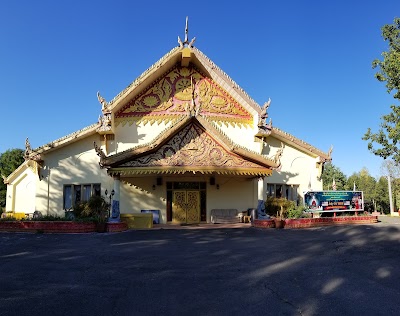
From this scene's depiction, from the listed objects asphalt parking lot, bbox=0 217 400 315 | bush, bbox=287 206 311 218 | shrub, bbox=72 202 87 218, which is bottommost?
asphalt parking lot, bbox=0 217 400 315

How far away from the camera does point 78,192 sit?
730 inches

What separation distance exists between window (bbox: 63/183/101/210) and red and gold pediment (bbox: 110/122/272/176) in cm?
379

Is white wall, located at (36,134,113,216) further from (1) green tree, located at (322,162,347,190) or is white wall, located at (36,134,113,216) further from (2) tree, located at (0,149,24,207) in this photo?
(1) green tree, located at (322,162,347,190)

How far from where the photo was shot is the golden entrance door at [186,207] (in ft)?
61.2

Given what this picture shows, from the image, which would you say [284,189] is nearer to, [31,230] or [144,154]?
[144,154]

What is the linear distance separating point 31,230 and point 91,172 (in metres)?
4.84

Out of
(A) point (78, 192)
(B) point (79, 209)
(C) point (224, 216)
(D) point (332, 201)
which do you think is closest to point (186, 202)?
(C) point (224, 216)

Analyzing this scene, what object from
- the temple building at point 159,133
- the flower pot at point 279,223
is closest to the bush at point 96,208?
the temple building at point 159,133

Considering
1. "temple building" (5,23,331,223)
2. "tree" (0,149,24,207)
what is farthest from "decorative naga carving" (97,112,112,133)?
"tree" (0,149,24,207)

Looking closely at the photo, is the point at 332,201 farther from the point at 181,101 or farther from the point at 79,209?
the point at 79,209

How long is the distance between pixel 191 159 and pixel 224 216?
4747mm

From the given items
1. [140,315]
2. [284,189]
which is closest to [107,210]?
[284,189]

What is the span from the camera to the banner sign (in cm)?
1875

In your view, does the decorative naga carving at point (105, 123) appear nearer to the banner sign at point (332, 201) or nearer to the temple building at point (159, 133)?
the temple building at point (159, 133)
